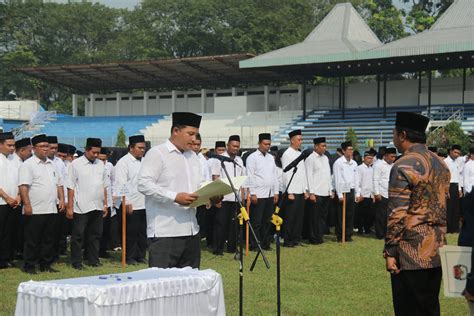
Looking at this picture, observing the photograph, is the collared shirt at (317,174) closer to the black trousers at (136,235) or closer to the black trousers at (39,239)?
the black trousers at (136,235)

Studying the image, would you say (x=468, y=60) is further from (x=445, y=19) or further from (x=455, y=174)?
(x=455, y=174)

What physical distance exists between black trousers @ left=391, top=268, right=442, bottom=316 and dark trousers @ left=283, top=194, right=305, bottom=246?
898 centimetres

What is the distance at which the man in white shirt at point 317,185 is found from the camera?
14820 mm

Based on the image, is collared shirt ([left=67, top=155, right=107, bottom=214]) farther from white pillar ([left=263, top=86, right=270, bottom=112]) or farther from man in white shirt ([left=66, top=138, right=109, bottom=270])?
white pillar ([left=263, top=86, right=270, bottom=112])

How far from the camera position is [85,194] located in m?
11.4

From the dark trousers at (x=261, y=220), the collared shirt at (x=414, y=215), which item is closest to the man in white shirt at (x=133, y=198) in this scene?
the dark trousers at (x=261, y=220)

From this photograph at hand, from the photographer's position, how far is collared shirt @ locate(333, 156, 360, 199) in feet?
51.9

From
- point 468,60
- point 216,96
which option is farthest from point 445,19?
point 216,96

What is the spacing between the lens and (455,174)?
720 inches

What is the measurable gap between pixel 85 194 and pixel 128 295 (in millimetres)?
7228

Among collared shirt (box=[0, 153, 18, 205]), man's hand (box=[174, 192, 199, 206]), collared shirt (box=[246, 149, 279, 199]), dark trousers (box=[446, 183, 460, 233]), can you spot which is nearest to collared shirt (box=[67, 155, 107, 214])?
collared shirt (box=[0, 153, 18, 205])

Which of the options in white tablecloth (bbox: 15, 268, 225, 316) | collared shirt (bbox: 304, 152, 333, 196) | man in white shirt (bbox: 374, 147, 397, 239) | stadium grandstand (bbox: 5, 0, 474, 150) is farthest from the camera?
stadium grandstand (bbox: 5, 0, 474, 150)

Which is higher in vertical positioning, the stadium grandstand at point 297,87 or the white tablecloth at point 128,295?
the stadium grandstand at point 297,87

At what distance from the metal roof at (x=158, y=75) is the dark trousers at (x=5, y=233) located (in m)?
31.5
